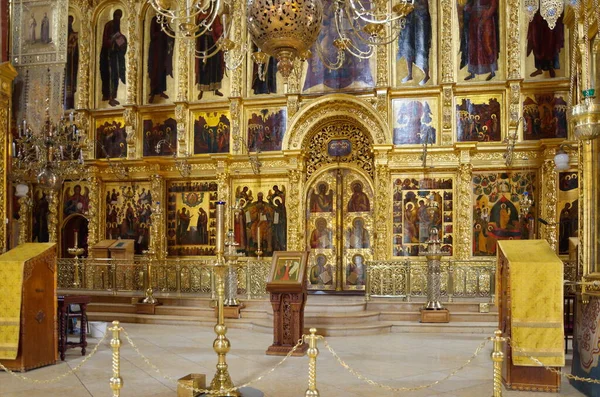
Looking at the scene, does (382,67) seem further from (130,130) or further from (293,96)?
(130,130)

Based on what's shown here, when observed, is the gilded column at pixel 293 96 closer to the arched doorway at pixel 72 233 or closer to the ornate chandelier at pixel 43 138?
the ornate chandelier at pixel 43 138

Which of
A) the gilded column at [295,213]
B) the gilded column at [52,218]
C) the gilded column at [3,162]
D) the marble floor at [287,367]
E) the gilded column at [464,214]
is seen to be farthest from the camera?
the gilded column at [52,218]

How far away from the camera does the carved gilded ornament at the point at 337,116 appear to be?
14570mm

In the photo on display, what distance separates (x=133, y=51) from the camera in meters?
16.6

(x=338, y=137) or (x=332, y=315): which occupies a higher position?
(x=338, y=137)

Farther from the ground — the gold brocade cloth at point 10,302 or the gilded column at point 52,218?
the gilded column at point 52,218

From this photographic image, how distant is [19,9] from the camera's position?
37.4ft

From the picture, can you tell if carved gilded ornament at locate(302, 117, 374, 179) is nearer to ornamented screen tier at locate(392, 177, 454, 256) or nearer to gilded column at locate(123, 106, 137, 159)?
ornamented screen tier at locate(392, 177, 454, 256)

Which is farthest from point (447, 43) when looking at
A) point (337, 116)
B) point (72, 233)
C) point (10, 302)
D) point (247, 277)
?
point (72, 233)

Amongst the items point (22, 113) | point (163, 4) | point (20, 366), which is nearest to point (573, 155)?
point (163, 4)

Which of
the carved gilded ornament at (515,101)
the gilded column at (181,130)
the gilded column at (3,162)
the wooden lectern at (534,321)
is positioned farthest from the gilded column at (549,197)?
the gilded column at (3,162)

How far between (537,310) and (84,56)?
14937mm

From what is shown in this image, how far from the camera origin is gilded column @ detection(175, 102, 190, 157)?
631 inches

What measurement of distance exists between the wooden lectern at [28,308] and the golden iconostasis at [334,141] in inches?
289
